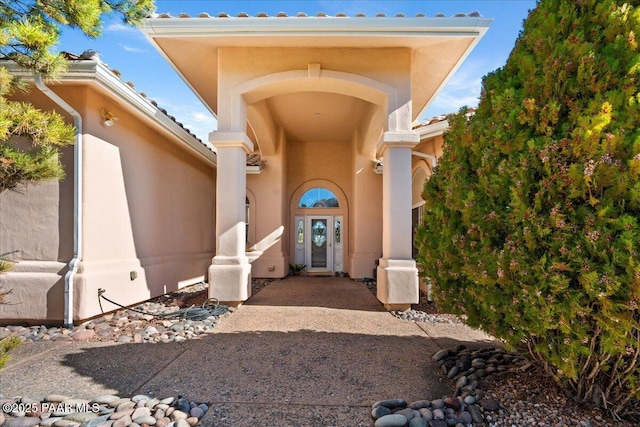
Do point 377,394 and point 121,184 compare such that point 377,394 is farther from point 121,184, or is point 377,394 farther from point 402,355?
point 121,184

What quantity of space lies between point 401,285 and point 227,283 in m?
3.12

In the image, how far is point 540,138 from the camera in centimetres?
258

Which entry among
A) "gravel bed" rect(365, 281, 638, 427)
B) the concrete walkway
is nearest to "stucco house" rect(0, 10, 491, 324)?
the concrete walkway

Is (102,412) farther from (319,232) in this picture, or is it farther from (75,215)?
(319,232)

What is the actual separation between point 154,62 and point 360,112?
528 centimetres

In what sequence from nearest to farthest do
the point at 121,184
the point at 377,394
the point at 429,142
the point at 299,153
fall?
the point at 377,394 < the point at 121,184 < the point at 429,142 < the point at 299,153

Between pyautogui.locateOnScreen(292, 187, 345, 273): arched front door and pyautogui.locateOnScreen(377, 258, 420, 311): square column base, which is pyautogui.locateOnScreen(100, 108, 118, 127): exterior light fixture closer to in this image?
pyautogui.locateOnScreen(377, 258, 420, 311): square column base

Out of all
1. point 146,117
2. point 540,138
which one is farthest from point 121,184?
point 540,138

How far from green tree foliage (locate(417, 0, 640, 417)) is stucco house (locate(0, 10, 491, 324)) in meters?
3.41

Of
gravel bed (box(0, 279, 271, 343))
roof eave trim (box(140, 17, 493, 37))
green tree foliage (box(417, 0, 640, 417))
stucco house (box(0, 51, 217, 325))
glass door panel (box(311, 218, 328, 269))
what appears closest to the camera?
green tree foliage (box(417, 0, 640, 417))

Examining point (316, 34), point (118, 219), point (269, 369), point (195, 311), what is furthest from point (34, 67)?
point (316, 34)

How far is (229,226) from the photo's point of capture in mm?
6383

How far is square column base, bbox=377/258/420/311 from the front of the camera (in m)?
6.18

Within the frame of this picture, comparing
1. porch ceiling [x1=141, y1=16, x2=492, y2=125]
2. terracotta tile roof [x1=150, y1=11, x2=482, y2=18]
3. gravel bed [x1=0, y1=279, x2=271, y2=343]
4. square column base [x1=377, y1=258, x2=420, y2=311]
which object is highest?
→ terracotta tile roof [x1=150, y1=11, x2=482, y2=18]
